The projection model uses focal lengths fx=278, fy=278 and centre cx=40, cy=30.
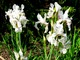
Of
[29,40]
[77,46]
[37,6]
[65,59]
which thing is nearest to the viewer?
[65,59]

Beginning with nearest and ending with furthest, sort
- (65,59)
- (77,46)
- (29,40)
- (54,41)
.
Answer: (54,41), (65,59), (77,46), (29,40)

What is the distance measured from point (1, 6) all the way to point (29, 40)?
0.68 m

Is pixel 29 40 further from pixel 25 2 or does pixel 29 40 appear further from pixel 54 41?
pixel 54 41

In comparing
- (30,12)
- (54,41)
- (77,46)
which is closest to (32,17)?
(30,12)

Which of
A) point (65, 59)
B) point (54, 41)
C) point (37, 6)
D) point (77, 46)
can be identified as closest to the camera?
point (54, 41)

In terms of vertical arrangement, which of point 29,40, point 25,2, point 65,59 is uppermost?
point 25,2

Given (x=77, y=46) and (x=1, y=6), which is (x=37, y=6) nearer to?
(x=1, y=6)

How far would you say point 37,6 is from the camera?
4836 mm

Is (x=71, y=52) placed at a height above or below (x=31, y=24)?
below

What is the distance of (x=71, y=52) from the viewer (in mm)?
3398

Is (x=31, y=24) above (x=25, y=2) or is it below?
below

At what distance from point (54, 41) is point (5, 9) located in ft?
6.64

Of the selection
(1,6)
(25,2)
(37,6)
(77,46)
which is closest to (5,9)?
(1,6)

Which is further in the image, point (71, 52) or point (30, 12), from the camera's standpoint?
point (30, 12)
